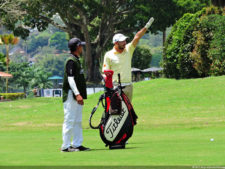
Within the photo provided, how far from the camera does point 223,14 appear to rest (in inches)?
1454

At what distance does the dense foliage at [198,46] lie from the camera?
34.7 metres

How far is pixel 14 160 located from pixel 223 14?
30.2 metres

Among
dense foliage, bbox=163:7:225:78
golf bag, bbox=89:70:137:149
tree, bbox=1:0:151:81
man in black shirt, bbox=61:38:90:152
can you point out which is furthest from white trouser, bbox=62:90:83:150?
tree, bbox=1:0:151:81

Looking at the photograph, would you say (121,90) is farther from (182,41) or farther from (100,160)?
(182,41)

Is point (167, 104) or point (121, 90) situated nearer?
point (121, 90)

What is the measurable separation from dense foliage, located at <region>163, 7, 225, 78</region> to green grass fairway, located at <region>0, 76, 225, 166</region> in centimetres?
206

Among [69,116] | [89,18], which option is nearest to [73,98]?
[69,116]

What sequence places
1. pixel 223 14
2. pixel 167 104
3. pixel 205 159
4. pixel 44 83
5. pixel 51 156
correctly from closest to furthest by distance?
pixel 205 159, pixel 51 156, pixel 167 104, pixel 223 14, pixel 44 83

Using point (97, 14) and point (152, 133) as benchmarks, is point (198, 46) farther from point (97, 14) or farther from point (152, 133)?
point (97, 14)

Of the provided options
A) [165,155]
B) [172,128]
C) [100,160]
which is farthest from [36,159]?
[172,128]

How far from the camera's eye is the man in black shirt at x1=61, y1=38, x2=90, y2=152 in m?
10.1

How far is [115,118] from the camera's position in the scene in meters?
10.8

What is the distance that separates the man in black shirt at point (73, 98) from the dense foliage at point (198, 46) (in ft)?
81.1

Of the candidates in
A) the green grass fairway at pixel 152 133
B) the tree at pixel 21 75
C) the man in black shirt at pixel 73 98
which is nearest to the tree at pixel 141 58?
the tree at pixel 21 75
